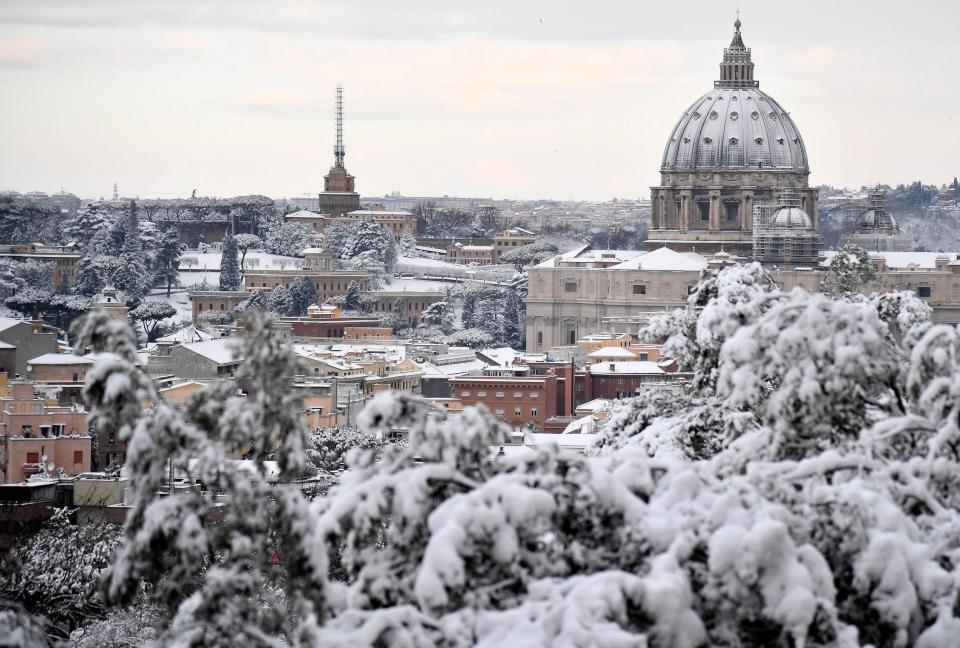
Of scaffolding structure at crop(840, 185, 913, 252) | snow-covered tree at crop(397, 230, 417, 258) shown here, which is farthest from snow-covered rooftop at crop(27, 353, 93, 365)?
snow-covered tree at crop(397, 230, 417, 258)

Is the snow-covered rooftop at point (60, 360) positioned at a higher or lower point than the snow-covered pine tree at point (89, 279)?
higher

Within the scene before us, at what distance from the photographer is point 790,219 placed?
89312 millimetres

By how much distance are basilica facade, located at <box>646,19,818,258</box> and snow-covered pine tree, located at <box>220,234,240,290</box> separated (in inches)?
Answer: 708

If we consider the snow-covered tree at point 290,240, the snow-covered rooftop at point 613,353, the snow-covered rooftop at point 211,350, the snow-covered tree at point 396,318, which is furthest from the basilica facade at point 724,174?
the snow-covered rooftop at point 211,350

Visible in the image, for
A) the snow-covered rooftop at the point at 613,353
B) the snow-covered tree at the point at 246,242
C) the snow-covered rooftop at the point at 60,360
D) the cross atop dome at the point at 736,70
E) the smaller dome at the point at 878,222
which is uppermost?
the cross atop dome at the point at 736,70

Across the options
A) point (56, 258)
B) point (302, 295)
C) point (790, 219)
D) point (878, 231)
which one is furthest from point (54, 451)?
point (878, 231)

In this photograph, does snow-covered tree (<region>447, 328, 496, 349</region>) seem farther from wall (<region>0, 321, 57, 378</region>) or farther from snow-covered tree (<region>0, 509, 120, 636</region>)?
snow-covered tree (<region>0, 509, 120, 636</region>)

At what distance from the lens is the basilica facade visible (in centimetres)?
9656

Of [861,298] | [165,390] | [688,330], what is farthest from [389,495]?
[165,390]

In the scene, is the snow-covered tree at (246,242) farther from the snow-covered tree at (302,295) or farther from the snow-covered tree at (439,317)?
the snow-covered tree at (439,317)

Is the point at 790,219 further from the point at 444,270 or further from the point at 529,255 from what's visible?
the point at 529,255

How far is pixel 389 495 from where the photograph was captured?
9688 mm

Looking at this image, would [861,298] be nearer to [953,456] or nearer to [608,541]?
[953,456]

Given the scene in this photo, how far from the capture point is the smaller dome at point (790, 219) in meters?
89.1
